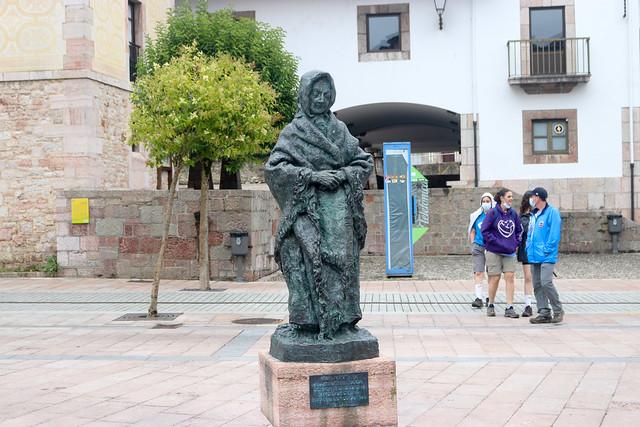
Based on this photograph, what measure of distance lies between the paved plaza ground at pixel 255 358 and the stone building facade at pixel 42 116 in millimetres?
4020

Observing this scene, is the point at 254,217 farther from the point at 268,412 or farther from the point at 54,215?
the point at 268,412

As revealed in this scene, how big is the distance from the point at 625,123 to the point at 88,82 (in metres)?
15.0

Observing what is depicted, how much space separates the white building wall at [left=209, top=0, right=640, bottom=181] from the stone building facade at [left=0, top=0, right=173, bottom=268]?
309 inches

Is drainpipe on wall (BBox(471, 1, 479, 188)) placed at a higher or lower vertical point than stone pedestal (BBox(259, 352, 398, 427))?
higher

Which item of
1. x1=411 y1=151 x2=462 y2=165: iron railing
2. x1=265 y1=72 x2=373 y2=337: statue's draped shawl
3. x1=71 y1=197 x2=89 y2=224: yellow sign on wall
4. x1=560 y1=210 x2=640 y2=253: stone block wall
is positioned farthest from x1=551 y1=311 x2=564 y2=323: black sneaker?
x1=411 y1=151 x2=462 y2=165: iron railing

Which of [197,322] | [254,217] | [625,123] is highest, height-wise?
[625,123]

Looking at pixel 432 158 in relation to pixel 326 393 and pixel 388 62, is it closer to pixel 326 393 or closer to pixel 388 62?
pixel 388 62

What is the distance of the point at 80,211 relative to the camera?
1673cm

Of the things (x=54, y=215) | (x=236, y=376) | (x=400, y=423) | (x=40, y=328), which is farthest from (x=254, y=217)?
(x=400, y=423)

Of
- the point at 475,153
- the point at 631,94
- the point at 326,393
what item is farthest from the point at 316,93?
the point at 631,94

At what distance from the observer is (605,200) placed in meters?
23.4

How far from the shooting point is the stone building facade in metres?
17.9

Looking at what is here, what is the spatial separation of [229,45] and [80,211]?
19.1ft

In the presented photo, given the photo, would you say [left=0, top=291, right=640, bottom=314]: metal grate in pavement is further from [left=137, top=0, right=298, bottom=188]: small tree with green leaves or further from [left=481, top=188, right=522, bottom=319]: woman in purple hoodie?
[left=137, top=0, right=298, bottom=188]: small tree with green leaves
